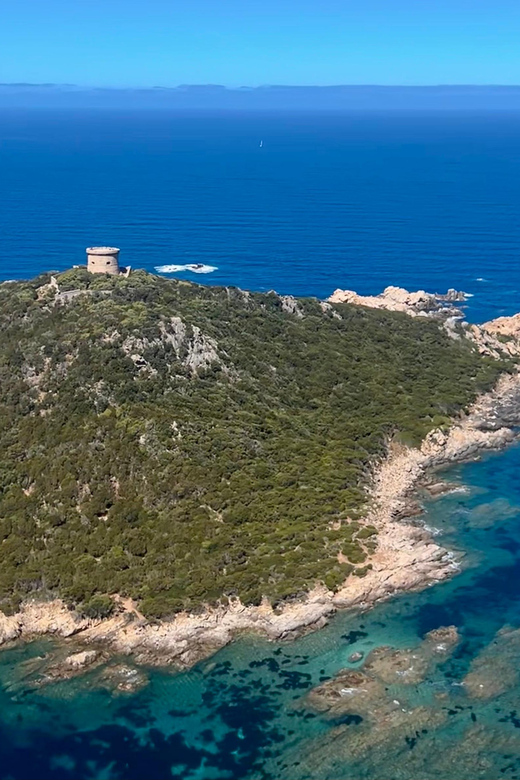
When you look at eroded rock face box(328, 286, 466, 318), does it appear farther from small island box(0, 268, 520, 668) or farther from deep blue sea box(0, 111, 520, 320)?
small island box(0, 268, 520, 668)

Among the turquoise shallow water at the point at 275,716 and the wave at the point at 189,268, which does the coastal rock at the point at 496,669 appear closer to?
the turquoise shallow water at the point at 275,716

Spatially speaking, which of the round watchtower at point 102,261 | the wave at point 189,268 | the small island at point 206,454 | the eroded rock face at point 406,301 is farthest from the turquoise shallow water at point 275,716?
the wave at point 189,268

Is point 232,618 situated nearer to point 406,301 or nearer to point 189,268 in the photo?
point 406,301

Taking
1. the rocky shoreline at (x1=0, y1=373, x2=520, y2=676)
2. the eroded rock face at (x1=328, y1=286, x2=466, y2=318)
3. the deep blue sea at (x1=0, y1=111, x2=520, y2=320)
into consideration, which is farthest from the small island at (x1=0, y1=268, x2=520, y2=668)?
the deep blue sea at (x1=0, y1=111, x2=520, y2=320)

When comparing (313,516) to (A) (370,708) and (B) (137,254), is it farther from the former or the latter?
(B) (137,254)

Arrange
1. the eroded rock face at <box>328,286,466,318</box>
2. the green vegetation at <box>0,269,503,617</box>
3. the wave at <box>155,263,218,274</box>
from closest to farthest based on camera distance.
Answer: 1. the green vegetation at <box>0,269,503,617</box>
2. the eroded rock face at <box>328,286,466,318</box>
3. the wave at <box>155,263,218,274</box>

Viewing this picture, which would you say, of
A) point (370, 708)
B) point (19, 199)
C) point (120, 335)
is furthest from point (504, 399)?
point (19, 199)

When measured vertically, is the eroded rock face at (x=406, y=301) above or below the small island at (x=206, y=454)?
above
